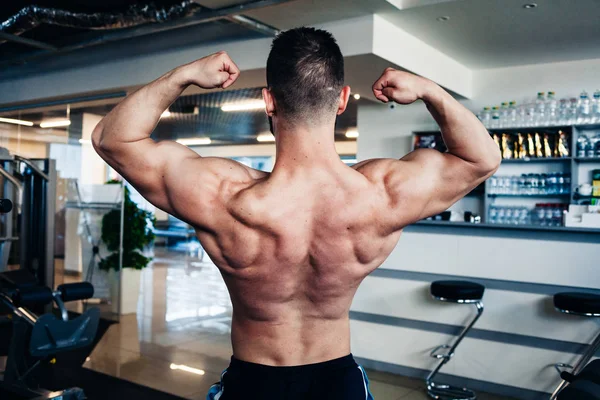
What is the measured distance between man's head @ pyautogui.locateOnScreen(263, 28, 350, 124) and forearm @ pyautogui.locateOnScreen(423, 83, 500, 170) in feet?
0.72

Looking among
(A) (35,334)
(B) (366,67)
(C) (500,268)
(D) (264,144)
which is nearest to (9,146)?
(A) (35,334)

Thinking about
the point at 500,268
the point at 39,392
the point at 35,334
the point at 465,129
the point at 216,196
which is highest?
the point at 465,129

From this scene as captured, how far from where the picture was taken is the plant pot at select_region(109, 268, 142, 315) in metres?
5.82

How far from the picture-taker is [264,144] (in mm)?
14055

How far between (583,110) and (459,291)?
8.33 feet

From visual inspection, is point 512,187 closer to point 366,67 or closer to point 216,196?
point 366,67

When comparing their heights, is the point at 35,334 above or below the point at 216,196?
below

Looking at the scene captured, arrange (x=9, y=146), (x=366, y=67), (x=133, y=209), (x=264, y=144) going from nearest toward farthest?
(x=366, y=67)
(x=9, y=146)
(x=133, y=209)
(x=264, y=144)

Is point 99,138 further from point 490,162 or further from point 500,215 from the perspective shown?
point 500,215

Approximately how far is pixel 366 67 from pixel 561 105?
2.09 m

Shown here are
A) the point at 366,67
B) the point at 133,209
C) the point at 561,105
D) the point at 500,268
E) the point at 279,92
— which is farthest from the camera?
the point at 133,209

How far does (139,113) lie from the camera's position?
3.83 ft

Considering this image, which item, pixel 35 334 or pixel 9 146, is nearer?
pixel 35 334

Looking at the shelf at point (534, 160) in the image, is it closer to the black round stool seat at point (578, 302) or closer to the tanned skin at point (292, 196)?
the black round stool seat at point (578, 302)
